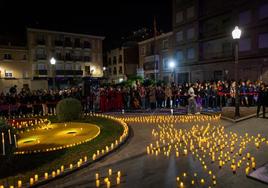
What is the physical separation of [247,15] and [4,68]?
147ft

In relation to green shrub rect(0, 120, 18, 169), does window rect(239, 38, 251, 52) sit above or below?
above

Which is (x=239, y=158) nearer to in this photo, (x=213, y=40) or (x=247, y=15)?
(x=247, y=15)

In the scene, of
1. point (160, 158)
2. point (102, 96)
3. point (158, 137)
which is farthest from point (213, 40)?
point (160, 158)

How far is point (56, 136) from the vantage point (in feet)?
36.1

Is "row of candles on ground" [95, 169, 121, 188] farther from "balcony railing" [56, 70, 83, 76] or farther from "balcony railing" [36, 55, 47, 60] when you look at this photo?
"balcony railing" [56, 70, 83, 76]

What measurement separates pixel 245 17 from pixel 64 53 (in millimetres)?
39666

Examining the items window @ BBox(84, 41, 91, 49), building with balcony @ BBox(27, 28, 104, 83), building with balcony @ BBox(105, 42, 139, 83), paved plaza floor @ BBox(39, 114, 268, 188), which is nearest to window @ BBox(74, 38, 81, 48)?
building with balcony @ BBox(27, 28, 104, 83)

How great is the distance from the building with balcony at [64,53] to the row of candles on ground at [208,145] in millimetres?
39583

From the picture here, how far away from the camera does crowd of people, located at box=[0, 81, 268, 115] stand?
18125 mm

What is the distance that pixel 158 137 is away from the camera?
10.5 meters

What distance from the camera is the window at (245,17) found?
31725 millimetres

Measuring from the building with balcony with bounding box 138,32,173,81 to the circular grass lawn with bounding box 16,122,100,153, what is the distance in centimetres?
3212

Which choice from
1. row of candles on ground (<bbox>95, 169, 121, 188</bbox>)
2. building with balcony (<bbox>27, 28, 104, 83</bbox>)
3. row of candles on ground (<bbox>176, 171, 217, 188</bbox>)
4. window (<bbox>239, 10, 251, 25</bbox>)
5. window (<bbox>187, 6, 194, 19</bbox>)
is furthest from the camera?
building with balcony (<bbox>27, 28, 104, 83</bbox>)

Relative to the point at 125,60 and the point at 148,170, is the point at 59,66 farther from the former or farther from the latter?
the point at 148,170
